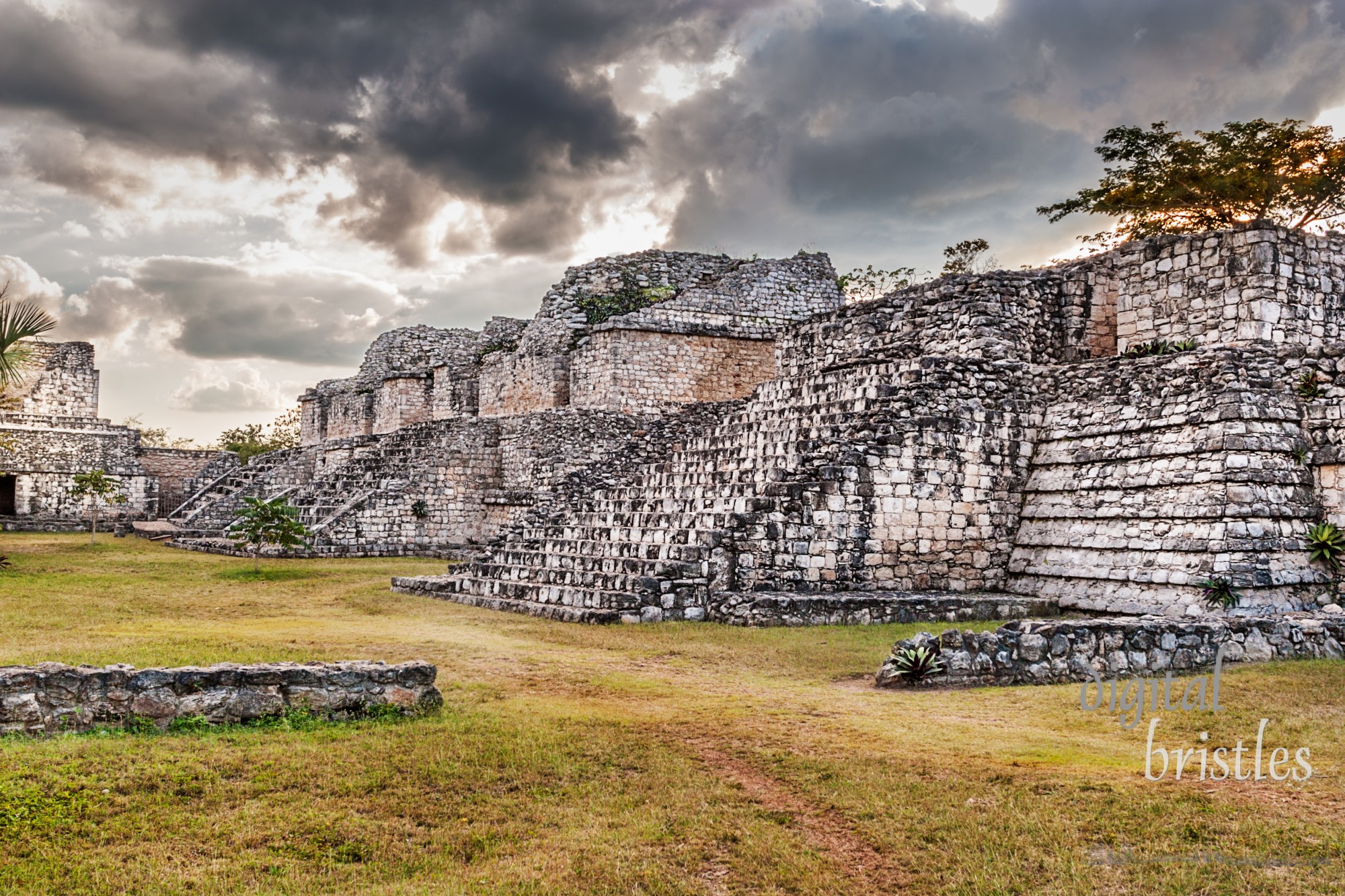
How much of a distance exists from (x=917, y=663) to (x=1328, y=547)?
541 centimetres

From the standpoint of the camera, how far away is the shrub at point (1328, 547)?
391 inches

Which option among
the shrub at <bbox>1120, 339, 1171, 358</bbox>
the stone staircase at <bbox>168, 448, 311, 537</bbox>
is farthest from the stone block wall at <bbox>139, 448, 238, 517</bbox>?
the shrub at <bbox>1120, 339, 1171, 358</bbox>

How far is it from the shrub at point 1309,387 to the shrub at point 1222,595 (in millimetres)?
2682

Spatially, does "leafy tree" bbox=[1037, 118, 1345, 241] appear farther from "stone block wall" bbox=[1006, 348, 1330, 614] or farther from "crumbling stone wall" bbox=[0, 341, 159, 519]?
"crumbling stone wall" bbox=[0, 341, 159, 519]

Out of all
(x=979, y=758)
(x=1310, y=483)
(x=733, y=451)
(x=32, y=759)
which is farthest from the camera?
(x=733, y=451)

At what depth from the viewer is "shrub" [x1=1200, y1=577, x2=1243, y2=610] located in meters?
9.57

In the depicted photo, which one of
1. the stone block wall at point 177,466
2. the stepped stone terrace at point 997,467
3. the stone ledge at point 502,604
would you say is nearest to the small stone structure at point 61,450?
the stone block wall at point 177,466

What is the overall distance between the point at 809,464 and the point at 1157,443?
12.4 ft

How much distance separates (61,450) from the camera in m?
29.0

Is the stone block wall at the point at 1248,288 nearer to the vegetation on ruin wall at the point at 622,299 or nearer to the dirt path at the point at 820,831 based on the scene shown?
the dirt path at the point at 820,831

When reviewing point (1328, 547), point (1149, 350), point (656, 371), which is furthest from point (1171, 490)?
point (656, 371)

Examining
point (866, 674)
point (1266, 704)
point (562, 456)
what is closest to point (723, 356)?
point (562, 456)

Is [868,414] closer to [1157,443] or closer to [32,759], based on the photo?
[1157,443]

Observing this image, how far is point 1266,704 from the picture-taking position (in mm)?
6359
